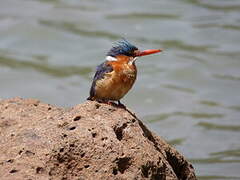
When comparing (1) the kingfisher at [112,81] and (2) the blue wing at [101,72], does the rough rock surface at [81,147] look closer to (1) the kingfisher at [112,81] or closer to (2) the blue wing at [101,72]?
(1) the kingfisher at [112,81]

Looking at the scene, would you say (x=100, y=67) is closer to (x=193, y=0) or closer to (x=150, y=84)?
(x=150, y=84)

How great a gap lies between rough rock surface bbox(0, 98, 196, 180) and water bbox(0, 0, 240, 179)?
463 centimetres

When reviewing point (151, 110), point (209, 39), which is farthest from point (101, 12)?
point (151, 110)

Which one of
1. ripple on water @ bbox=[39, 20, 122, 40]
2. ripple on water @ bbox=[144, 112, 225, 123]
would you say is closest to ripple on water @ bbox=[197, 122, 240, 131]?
ripple on water @ bbox=[144, 112, 225, 123]

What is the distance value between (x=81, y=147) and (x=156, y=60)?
343 inches

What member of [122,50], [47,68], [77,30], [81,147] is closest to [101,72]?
[122,50]

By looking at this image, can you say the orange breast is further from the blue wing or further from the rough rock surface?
the rough rock surface

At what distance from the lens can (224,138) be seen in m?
11.6

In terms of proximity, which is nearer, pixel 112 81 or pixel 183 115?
pixel 112 81

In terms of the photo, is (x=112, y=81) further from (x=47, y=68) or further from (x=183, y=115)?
(x=47, y=68)

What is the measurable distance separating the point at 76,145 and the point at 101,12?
33.7 ft

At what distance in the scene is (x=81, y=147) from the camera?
5469 mm

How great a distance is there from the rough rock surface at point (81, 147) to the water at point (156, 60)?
463 cm

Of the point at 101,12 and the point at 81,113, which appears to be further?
the point at 101,12
